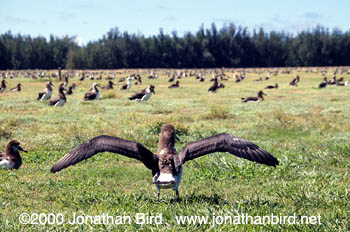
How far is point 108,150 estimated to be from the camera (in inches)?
246

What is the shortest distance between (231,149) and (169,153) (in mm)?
958

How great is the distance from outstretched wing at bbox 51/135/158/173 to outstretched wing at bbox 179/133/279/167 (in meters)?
0.51

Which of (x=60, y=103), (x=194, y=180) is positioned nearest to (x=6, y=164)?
(x=194, y=180)

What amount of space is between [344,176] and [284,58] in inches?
4378

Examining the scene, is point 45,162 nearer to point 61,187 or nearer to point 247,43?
point 61,187

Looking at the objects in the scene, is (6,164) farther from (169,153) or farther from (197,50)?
(197,50)

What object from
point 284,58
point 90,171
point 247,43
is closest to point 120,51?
point 247,43

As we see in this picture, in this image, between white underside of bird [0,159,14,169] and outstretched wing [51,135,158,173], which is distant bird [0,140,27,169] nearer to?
white underside of bird [0,159,14,169]

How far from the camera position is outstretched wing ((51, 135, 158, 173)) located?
618cm

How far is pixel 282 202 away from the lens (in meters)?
6.39

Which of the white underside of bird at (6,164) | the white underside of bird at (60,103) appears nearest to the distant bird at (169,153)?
the white underside of bird at (6,164)

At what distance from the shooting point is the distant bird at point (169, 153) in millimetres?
5996

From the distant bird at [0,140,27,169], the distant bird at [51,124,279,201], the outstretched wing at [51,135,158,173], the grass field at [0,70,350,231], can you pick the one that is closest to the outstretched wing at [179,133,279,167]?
the distant bird at [51,124,279,201]

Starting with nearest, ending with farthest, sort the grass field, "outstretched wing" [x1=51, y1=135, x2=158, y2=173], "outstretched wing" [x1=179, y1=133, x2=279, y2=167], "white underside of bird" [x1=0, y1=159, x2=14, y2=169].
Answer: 1. the grass field
2. "outstretched wing" [x1=179, y1=133, x2=279, y2=167]
3. "outstretched wing" [x1=51, y1=135, x2=158, y2=173]
4. "white underside of bird" [x1=0, y1=159, x2=14, y2=169]
